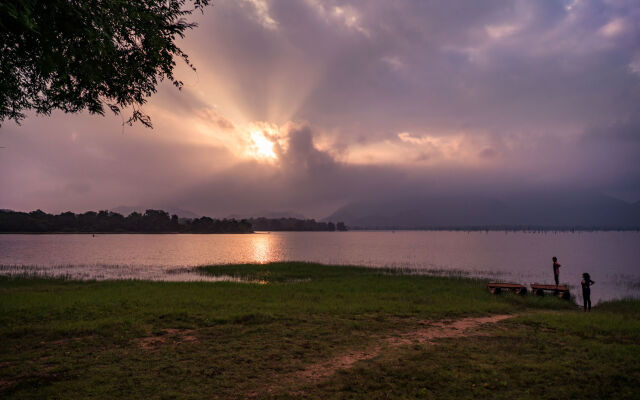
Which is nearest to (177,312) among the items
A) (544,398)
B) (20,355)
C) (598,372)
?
(20,355)

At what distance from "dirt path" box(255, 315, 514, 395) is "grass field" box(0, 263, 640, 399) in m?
0.16

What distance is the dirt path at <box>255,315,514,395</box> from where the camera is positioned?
402 inches

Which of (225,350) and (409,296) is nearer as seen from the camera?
(225,350)

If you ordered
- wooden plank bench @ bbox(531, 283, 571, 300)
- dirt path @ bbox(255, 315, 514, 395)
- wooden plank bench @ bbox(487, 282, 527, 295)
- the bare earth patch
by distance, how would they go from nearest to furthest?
dirt path @ bbox(255, 315, 514, 395)
the bare earth patch
wooden plank bench @ bbox(531, 283, 571, 300)
wooden plank bench @ bbox(487, 282, 527, 295)

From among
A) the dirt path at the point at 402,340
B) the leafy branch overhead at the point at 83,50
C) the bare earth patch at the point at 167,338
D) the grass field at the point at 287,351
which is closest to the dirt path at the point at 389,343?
the dirt path at the point at 402,340

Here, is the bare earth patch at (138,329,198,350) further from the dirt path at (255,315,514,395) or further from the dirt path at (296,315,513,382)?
the dirt path at (296,315,513,382)

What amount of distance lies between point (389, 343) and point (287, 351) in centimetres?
416

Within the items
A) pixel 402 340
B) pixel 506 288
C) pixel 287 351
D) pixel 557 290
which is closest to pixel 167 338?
pixel 287 351

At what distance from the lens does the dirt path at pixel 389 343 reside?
33.5ft

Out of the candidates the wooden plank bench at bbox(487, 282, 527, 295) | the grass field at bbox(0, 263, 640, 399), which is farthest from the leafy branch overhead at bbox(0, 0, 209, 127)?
the wooden plank bench at bbox(487, 282, 527, 295)

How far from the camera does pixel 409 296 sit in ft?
87.1

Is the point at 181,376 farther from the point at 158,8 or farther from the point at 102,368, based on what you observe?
the point at 158,8

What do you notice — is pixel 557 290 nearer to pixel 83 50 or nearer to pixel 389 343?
pixel 389 343

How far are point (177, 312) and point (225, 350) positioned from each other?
7.27m
